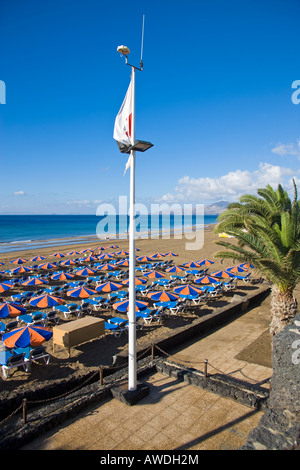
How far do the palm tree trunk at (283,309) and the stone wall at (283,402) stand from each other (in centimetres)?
312

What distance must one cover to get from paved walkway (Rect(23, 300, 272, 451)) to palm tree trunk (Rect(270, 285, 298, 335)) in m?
3.71

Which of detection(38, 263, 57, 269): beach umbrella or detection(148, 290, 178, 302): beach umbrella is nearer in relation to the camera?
detection(148, 290, 178, 302): beach umbrella

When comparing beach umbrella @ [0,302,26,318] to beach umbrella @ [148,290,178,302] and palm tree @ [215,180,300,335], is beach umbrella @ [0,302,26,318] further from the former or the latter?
palm tree @ [215,180,300,335]

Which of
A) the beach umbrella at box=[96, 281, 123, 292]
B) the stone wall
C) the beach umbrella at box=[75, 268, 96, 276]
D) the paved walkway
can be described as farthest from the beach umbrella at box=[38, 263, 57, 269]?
the stone wall

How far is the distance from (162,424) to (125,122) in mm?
6357

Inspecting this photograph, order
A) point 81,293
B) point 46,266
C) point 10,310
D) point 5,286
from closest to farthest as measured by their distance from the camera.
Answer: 1. point 10,310
2. point 81,293
3. point 5,286
4. point 46,266

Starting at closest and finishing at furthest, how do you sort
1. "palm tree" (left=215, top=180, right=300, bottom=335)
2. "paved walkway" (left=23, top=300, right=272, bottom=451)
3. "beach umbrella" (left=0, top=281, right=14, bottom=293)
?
1. "paved walkway" (left=23, top=300, right=272, bottom=451)
2. "palm tree" (left=215, top=180, right=300, bottom=335)
3. "beach umbrella" (left=0, top=281, right=14, bottom=293)

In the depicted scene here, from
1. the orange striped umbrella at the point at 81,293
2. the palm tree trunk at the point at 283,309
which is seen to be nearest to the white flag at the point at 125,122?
the palm tree trunk at the point at 283,309

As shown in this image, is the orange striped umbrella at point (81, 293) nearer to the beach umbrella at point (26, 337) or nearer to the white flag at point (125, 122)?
the beach umbrella at point (26, 337)

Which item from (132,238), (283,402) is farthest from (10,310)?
(283,402)

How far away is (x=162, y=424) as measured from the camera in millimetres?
5766

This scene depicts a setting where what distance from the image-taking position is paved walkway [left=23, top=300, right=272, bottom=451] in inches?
207

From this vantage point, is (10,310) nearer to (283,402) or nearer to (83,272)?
(83,272)
